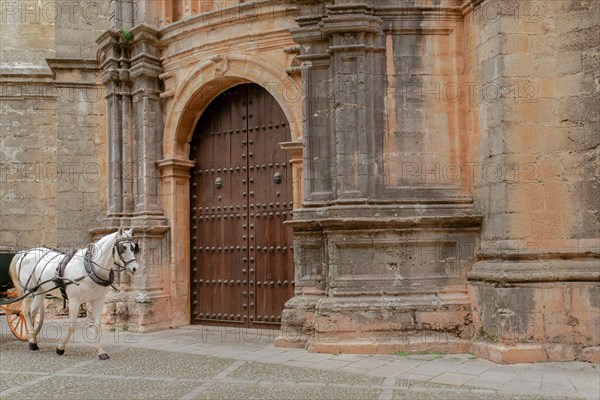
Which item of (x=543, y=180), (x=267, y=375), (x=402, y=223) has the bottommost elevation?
(x=267, y=375)

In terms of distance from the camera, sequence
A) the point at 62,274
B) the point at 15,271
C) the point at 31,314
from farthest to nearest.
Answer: the point at 15,271
the point at 31,314
the point at 62,274

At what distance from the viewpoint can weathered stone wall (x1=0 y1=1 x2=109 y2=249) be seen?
10.7 meters

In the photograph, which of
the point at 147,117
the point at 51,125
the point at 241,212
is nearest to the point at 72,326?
the point at 241,212

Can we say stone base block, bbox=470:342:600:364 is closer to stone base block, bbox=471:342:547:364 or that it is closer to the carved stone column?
stone base block, bbox=471:342:547:364

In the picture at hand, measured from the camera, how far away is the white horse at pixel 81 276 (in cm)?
699

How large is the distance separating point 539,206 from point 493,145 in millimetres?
802

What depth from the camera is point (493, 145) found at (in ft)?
22.2

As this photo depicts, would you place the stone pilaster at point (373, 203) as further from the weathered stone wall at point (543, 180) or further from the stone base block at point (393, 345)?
the weathered stone wall at point (543, 180)

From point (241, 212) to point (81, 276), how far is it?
2.60 m

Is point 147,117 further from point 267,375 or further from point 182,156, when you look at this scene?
point 267,375

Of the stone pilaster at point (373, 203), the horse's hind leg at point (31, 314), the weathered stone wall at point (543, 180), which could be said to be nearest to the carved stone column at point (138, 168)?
the horse's hind leg at point (31, 314)

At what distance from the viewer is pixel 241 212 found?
29.7 ft

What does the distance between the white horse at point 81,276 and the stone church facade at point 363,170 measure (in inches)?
68.4

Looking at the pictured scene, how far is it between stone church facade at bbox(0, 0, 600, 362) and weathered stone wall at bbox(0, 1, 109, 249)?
0.89 meters
